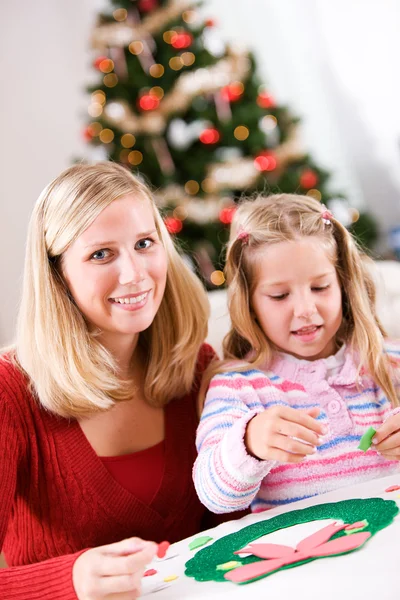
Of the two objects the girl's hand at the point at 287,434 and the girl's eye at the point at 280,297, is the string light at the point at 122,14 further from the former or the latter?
the girl's hand at the point at 287,434

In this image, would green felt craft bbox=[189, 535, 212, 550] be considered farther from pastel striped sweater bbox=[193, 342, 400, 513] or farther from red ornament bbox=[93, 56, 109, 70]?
red ornament bbox=[93, 56, 109, 70]

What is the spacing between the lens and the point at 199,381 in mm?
1502

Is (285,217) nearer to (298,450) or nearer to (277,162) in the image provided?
(298,450)

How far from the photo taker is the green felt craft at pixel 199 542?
1.04m

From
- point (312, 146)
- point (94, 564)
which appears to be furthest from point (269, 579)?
point (312, 146)

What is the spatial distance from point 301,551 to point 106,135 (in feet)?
9.74

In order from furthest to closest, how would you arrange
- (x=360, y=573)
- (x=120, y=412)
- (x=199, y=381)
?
(x=199, y=381)
(x=120, y=412)
(x=360, y=573)

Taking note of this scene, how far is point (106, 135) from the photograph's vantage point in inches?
140

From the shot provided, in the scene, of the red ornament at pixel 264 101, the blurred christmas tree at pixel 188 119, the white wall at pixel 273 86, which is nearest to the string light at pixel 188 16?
the blurred christmas tree at pixel 188 119

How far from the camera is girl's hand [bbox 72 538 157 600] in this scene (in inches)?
33.3

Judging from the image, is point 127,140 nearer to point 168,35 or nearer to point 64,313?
point 168,35

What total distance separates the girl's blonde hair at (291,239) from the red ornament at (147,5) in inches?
98.6

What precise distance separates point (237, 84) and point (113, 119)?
63 cm

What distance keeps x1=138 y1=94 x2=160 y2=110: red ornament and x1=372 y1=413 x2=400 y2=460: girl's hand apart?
8.93 feet
